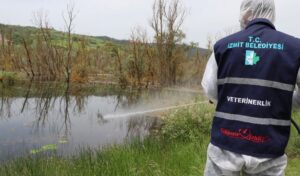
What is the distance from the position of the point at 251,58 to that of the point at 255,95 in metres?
0.20

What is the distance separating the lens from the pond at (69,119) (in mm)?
8156

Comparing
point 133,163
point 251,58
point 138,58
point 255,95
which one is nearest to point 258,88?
point 255,95

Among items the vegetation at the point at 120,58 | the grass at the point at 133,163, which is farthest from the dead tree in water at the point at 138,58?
the grass at the point at 133,163

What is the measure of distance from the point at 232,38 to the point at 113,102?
48.4ft

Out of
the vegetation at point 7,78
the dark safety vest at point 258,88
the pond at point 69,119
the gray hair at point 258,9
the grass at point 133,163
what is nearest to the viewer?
the dark safety vest at point 258,88

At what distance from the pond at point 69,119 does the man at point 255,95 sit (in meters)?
4.92

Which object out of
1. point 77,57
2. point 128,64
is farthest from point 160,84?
point 77,57

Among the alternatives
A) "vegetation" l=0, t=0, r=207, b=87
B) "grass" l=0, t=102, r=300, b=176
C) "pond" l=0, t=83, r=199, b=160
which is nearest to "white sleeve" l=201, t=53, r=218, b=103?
"grass" l=0, t=102, r=300, b=176

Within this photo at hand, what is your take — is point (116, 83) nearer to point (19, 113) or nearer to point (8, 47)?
point (8, 47)

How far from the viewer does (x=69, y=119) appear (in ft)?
38.2

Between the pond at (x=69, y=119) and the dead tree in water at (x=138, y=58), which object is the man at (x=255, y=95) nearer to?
the pond at (x=69, y=119)

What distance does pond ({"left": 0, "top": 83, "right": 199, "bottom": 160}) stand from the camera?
26.8 ft

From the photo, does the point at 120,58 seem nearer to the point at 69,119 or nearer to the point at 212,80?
the point at 69,119

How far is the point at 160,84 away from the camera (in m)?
22.2
